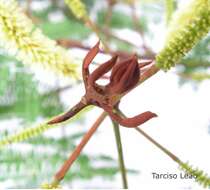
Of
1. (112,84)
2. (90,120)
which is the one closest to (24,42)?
(112,84)

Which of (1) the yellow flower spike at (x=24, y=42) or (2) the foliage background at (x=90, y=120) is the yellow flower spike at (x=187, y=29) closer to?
(1) the yellow flower spike at (x=24, y=42)

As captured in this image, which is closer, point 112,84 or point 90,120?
point 112,84

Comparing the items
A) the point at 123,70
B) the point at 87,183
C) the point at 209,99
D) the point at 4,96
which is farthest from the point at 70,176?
the point at 123,70

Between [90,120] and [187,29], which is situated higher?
[90,120]

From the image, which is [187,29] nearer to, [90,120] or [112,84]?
[112,84]

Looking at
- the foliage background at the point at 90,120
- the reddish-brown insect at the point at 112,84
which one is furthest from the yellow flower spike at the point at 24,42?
the foliage background at the point at 90,120

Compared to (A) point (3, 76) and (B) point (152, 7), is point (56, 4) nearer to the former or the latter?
(B) point (152, 7)
